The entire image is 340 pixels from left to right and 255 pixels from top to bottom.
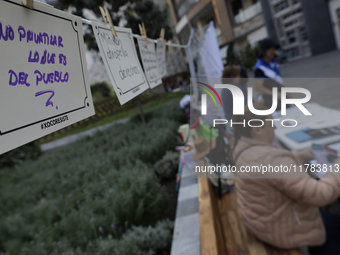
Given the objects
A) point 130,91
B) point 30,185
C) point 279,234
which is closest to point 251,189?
point 279,234

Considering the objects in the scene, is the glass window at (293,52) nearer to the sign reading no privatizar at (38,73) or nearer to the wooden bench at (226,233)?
the wooden bench at (226,233)

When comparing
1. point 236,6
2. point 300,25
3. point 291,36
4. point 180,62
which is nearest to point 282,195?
point 236,6

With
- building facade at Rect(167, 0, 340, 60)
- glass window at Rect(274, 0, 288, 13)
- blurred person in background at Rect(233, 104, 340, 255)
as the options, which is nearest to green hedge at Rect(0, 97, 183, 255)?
blurred person in background at Rect(233, 104, 340, 255)

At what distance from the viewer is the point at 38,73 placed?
2.13 ft

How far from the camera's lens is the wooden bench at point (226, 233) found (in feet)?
5.04

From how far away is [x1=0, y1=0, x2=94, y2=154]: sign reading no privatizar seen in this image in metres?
0.57

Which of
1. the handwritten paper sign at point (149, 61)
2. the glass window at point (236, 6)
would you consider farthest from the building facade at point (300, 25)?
the handwritten paper sign at point (149, 61)

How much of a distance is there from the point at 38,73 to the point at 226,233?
6.27ft

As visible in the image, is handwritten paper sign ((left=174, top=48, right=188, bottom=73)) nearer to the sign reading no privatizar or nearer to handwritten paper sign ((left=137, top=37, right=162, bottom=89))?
handwritten paper sign ((left=137, top=37, right=162, bottom=89))

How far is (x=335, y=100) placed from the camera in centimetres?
340

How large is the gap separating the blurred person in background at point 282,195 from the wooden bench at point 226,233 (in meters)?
0.16

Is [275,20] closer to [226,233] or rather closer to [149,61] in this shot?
[149,61]

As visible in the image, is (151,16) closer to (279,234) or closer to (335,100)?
(335,100)

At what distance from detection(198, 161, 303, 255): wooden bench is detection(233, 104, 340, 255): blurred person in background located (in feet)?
0.53
